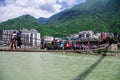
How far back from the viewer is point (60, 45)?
17.2 m

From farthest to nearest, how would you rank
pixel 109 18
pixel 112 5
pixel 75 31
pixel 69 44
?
pixel 112 5 → pixel 75 31 → pixel 109 18 → pixel 69 44

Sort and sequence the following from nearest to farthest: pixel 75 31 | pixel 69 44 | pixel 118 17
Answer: pixel 69 44 → pixel 118 17 → pixel 75 31

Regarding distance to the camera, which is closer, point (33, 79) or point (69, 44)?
point (33, 79)

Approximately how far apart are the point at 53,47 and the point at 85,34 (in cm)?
9792

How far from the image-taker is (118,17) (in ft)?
417

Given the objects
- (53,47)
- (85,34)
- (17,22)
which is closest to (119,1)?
(85,34)

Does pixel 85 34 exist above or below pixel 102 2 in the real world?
below

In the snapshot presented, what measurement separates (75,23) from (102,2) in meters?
46.6

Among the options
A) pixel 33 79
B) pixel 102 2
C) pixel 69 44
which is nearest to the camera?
pixel 33 79

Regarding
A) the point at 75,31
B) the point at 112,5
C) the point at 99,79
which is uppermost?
the point at 112,5

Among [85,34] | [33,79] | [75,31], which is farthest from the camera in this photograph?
[75,31]

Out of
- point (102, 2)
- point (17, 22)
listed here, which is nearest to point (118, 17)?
point (102, 2)

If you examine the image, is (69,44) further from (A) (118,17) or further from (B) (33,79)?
(A) (118,17)

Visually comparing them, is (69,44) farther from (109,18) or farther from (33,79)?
(109,18)
